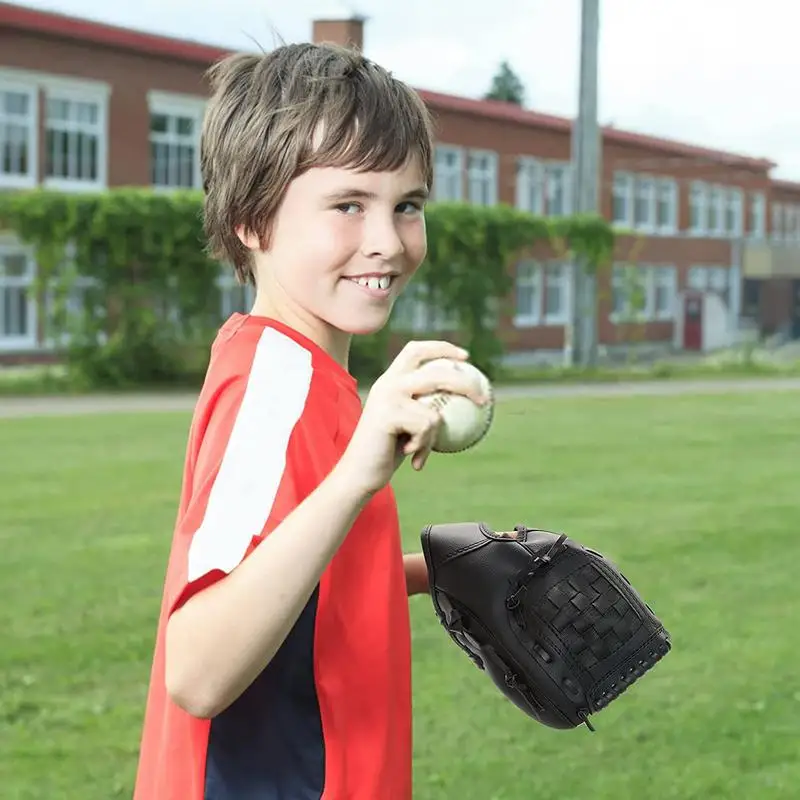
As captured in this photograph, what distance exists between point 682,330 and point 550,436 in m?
36.0

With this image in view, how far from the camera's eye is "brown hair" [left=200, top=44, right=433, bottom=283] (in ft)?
6.48

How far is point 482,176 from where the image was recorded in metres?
41.3

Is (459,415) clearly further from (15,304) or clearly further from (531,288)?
(531,288)

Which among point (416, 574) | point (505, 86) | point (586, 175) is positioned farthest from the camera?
point (505, 86)

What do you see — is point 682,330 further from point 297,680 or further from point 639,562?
point 297,680

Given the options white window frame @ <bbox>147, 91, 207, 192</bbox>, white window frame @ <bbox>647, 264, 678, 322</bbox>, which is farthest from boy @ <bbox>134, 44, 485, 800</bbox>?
white window frame @ <bbox>647, 264, 678, 322</bbox>

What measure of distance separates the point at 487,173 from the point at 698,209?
48.5ft

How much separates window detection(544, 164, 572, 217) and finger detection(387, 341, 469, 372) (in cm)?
4287

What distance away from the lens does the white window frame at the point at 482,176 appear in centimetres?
4067

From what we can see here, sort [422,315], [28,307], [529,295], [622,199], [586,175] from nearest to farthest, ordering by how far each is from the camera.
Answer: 1. [422,315]
2. [28,307]
3. [586,175]
4. [529,295]
5. [622,199]

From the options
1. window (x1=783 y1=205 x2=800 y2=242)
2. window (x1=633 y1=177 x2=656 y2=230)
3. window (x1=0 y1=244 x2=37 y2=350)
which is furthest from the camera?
window (x1=783 y1=205 x2=800 y2=242)

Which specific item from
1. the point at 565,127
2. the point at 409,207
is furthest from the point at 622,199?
the point at 409,207

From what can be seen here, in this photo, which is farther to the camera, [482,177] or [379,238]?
[482,177]

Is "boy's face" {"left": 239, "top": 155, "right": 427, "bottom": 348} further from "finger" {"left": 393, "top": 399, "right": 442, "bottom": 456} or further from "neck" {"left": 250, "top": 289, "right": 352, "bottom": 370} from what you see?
"finger" {"left": 393, "top": 399, "right": 442, "bottom": 456}
